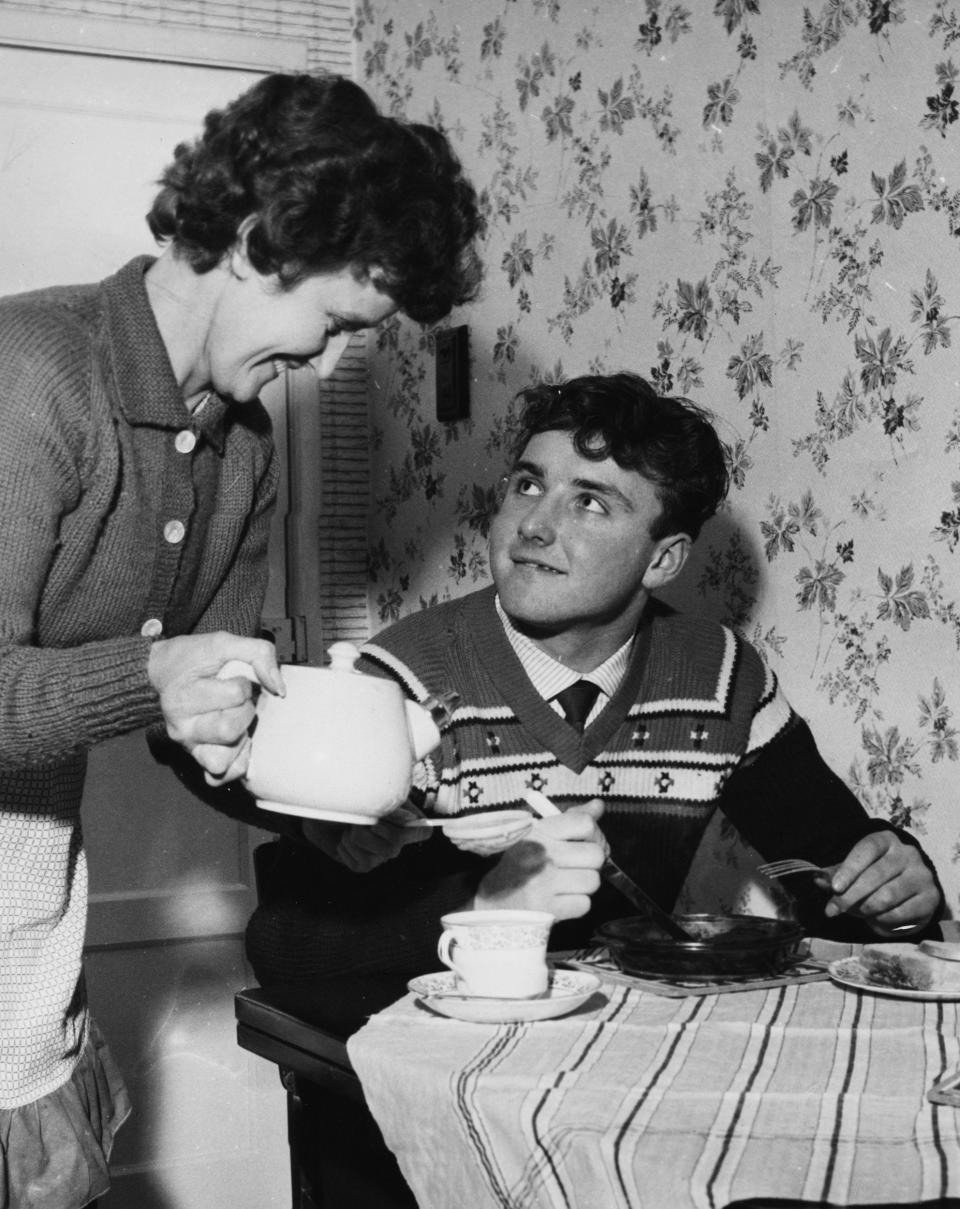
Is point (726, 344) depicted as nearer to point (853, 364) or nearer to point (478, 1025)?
point (853, 364)

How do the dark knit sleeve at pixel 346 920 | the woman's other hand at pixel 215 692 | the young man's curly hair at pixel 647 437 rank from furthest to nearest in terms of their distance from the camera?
the young man's curly hair at pixel 647 437 < the dark knit sleeve at pixel 346 920 < the woman's other hand at pixel 215 692

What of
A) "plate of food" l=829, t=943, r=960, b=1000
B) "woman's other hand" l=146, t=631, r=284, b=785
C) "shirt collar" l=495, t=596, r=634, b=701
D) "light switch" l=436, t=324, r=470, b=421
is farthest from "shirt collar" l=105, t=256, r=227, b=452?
"light switch" l=436, t=324, r=470, b=421

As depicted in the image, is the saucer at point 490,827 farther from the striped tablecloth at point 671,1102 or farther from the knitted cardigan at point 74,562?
the knitted cardigan at point 74,562

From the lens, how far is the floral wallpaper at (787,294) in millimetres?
1723

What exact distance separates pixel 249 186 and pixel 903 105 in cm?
90

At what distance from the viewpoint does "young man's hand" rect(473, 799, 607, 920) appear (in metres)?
1.33

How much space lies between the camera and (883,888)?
1.48 m

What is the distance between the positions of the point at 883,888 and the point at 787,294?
795 millimetres

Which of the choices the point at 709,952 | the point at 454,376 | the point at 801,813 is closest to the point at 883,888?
the point at 801,813

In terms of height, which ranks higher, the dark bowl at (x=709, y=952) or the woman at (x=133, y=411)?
the woman at (x=133, y=411)

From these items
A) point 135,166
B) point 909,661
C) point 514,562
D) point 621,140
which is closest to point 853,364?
point 909,661

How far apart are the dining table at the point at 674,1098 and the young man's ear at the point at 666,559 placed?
0.65 metres

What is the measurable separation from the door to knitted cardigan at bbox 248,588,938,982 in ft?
3.83

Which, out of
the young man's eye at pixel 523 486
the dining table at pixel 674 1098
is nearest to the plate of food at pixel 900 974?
the dining table at pixel 674 1098
